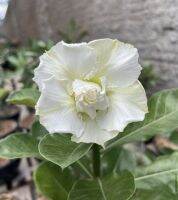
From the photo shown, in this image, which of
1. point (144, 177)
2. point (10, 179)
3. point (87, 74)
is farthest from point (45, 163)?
point (10, 179)

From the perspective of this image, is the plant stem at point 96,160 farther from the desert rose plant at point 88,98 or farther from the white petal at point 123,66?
the white petal at point 123,66

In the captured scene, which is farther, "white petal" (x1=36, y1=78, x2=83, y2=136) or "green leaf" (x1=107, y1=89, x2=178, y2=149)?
"green leaf" (x1=107, y1=89, x2=178, y2=149)

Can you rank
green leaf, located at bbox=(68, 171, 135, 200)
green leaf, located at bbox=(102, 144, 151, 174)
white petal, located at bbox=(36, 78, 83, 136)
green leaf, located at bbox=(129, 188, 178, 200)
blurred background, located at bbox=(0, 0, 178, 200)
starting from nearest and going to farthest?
white petal, located at bbox=(36, 78, 83, 136)
green leaf, located at bbox=(68, 171, 135, 200)
green leaf, located at bbox=(129, 188, 178, 200)
green leaf, located at bbox=(102, 144, 151, 174)
blurred background, located at bbox=(0, 0, 178, 200)

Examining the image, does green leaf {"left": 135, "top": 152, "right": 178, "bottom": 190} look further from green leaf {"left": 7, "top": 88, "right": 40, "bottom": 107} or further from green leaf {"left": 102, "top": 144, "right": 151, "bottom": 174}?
green leaf {"left": 7, "top": 88, "right": 40, "bottom": 107}

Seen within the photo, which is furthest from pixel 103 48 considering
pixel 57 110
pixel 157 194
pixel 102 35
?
pixel 102 35

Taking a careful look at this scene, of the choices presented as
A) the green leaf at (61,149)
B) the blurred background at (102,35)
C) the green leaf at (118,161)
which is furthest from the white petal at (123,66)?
the blurred background at (102,35)

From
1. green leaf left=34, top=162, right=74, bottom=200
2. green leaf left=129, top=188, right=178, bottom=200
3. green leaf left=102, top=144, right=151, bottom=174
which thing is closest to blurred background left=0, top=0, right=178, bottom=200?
green leaf left=102, top=144, right=151, bottom=174

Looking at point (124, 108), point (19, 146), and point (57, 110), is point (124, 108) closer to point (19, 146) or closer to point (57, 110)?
point (57, 110)
